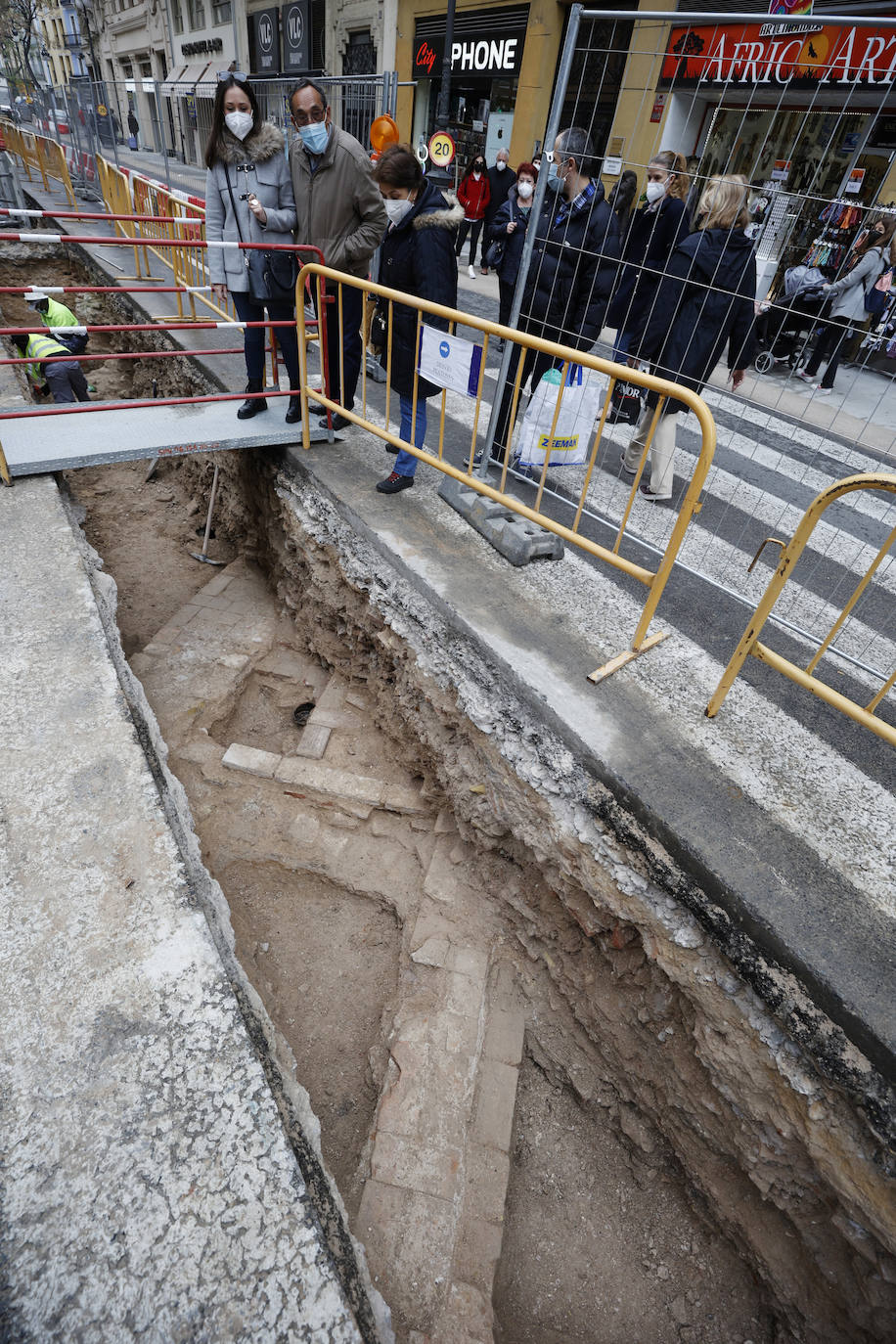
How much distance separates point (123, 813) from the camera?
239 centimetres

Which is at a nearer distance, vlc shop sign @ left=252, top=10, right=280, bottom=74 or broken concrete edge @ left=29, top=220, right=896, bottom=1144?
broken concrete edge @ left=29, top=220, right=896, bottom=1144

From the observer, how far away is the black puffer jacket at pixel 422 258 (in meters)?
3.79

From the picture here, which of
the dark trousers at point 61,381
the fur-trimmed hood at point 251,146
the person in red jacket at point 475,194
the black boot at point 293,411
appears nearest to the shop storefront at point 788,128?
the fur-trimmed hood at point 251,146

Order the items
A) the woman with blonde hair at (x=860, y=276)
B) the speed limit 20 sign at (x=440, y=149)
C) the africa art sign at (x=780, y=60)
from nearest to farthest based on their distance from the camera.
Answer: the africa art sign at (x=780, y=60) → the woman with blonde hair at (x=860, y=276) → the speed limit 20 sign at (x=440, y=149)

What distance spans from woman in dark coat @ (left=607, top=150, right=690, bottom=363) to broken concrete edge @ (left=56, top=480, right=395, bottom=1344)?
4.07 m

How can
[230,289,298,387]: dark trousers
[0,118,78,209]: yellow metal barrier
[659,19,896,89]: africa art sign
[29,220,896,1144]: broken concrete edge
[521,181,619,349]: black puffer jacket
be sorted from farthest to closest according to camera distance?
[0,118,78,209]: yellow metal barrier → [230,289,298,387]: dark trousers → [521,181,619,349]: black puffer jacket → [659,19,896,89]: africa art sign → [29,220,896,1144]: broken concrete edge

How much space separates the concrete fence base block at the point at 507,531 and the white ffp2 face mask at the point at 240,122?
2.59m

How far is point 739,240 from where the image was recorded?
3832 mm

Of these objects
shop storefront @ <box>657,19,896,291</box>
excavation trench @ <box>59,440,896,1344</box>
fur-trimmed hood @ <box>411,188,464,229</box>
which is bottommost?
excavation trench @ <box>59,440,896,1344</box>

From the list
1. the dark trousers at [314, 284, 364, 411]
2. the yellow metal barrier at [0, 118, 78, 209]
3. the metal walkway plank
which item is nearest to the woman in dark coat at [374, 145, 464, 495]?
the dark trousers at [314, 284, 364, 411]

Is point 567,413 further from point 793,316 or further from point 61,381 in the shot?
point 61,381

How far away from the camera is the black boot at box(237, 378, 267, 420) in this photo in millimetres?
5031

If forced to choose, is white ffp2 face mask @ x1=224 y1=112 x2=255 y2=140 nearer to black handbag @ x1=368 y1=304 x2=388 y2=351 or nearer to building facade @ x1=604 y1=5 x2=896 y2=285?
black handbag @ x1=368 y1=304 x2=388 y2=351

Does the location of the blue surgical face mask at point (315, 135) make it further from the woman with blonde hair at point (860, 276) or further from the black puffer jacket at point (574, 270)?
the woman with blonde hair at point (860, 276)
